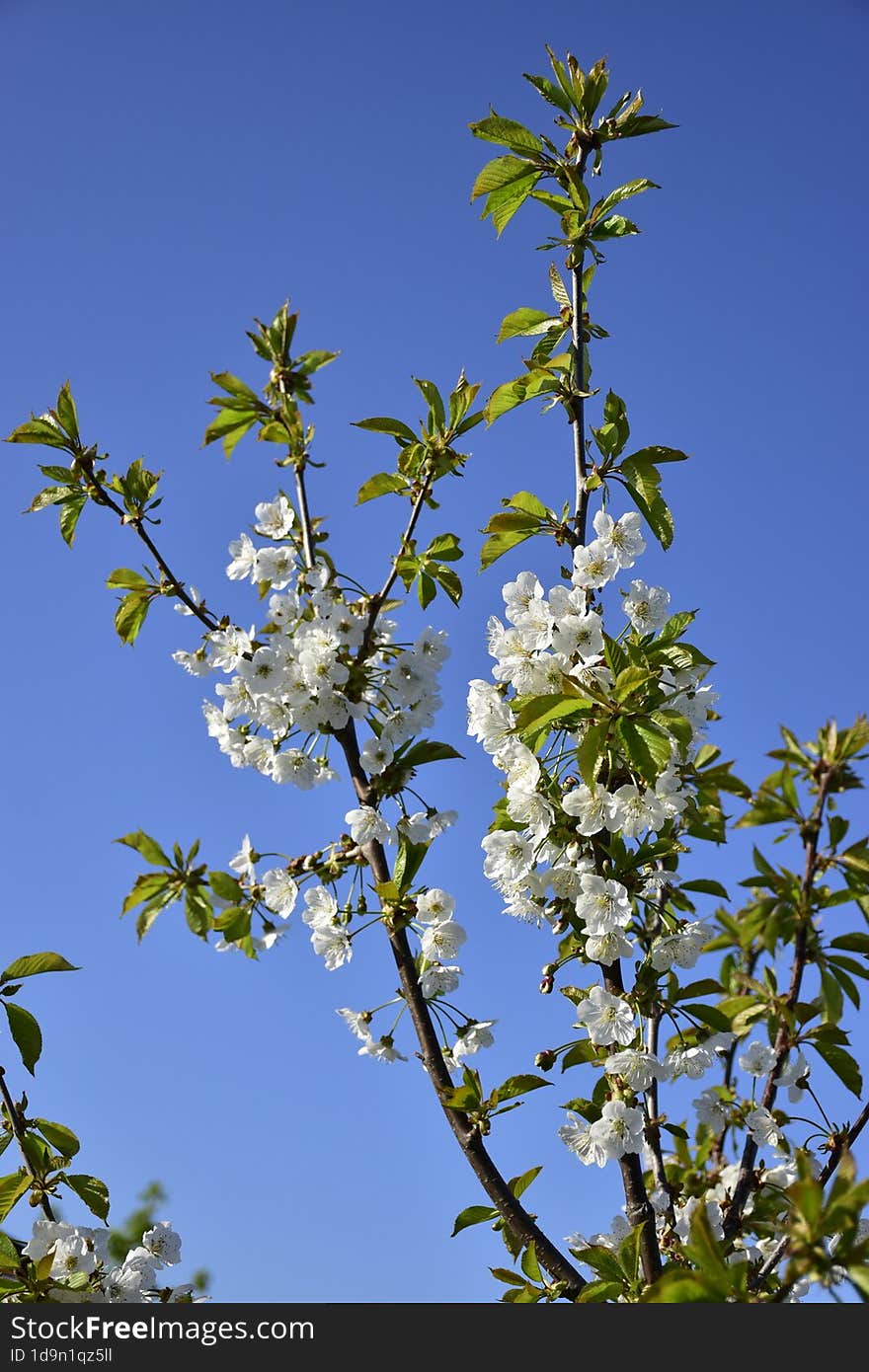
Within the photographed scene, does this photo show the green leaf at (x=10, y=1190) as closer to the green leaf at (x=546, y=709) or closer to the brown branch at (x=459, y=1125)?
the brown branch at (x=459, y=1125)

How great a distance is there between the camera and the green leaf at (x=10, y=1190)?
8.79 ft

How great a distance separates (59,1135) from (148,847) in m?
0.99

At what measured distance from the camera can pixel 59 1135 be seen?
2.77 meters

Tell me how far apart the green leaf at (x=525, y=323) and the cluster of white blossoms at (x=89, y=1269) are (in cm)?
272

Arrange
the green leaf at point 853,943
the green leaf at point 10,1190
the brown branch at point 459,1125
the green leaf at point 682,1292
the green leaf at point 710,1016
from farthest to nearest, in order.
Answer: the green leaf at point 10,1190 < the green leaf at point 710,1016 < the brown branch at point 459,1125 < the green leaf at point 853,943 < the green leaf at point 682,1292

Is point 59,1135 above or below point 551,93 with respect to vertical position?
below

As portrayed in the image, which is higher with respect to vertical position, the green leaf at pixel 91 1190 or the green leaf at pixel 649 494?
the green leaf at pixel 649 494

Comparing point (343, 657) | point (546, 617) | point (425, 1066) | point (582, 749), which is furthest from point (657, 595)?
point (425, 1066)

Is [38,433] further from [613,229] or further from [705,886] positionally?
[705,886]

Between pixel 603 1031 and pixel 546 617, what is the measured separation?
1.04 meters

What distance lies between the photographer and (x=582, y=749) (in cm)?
235

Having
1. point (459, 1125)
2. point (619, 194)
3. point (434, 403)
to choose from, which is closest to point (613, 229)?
point (619, 194)

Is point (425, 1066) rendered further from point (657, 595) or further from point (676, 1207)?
point (657, 595)

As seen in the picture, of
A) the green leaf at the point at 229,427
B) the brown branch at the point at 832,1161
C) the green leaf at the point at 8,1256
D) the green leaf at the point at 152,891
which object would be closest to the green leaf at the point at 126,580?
the green leaf at the point at 229,427
